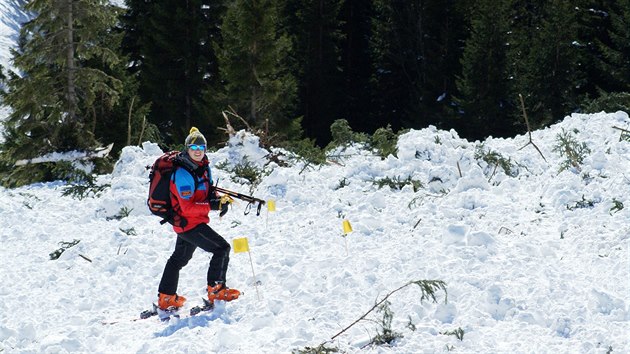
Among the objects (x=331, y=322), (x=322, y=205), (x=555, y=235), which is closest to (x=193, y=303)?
(x=331, y=322)

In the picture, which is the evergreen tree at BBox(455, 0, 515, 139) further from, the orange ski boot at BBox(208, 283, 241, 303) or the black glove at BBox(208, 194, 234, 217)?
the orange ski boot at BBox(208, 283, 241, 303)

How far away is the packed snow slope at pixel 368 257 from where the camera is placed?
19.7 ft

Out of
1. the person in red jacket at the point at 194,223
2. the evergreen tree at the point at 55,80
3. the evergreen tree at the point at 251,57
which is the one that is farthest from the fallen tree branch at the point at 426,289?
the evergreen tree at the point at 251,57

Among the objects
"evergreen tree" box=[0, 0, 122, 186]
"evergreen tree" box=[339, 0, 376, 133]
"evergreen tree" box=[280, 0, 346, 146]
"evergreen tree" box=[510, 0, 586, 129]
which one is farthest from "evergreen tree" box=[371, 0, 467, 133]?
"evergreen tree" box=[0, 0, 122, 186]

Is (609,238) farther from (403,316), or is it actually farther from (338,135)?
(338,135)

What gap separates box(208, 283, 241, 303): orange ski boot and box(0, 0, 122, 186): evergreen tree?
32.7 ft

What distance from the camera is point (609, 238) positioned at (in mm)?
7395

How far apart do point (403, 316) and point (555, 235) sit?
8.89 ft

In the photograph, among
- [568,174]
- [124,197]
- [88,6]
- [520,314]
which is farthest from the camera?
[88,6]

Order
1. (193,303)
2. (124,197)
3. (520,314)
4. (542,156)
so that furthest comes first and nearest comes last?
1. (542,156)
2. (124,197)
3. (193,303)
4. (520,314)

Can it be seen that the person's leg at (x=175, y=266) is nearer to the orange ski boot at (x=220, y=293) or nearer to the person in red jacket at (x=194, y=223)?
the person in red jacket at (x=194, y=223)

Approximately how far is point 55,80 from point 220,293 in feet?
36.8

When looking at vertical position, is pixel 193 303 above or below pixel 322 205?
below

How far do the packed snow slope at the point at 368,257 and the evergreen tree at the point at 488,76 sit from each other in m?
19.6
